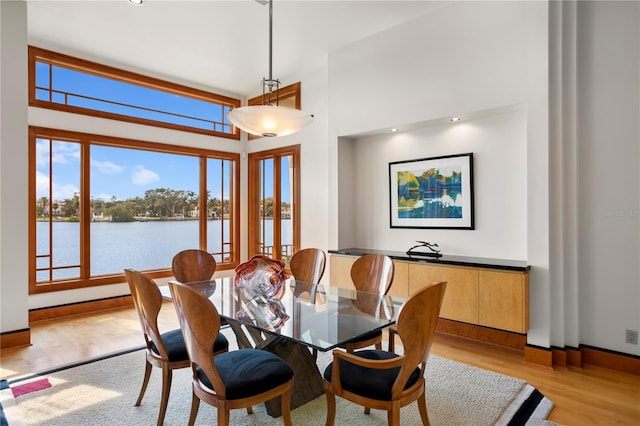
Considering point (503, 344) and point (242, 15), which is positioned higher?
point (242, 15)

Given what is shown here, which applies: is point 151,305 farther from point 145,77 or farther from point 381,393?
point 145,77

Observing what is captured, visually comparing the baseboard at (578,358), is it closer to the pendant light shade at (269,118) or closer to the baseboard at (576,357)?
the baseboard at (576,357)

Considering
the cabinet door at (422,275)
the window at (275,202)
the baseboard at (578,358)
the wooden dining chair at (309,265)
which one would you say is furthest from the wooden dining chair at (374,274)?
the window at (275,202)

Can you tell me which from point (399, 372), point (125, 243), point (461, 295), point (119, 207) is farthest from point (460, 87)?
point (125, 243)

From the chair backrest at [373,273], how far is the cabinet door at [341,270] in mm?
1187

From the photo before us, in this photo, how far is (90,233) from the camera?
5.15m

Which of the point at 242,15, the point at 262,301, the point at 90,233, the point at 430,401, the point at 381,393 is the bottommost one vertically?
the point at 430,401

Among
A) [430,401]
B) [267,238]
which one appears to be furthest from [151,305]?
[267,238]

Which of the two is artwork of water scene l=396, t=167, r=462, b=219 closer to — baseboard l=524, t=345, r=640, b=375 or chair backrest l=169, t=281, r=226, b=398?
baseboard l=524, t=345, r=640, b=375

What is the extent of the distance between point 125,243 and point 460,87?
486 centimetres

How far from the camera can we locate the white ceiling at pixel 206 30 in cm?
393

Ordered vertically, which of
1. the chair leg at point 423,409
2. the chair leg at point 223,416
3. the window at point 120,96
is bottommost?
the chair leg at point 423,409

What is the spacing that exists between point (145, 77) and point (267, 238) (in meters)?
3.04

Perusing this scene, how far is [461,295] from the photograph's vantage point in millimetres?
3650
